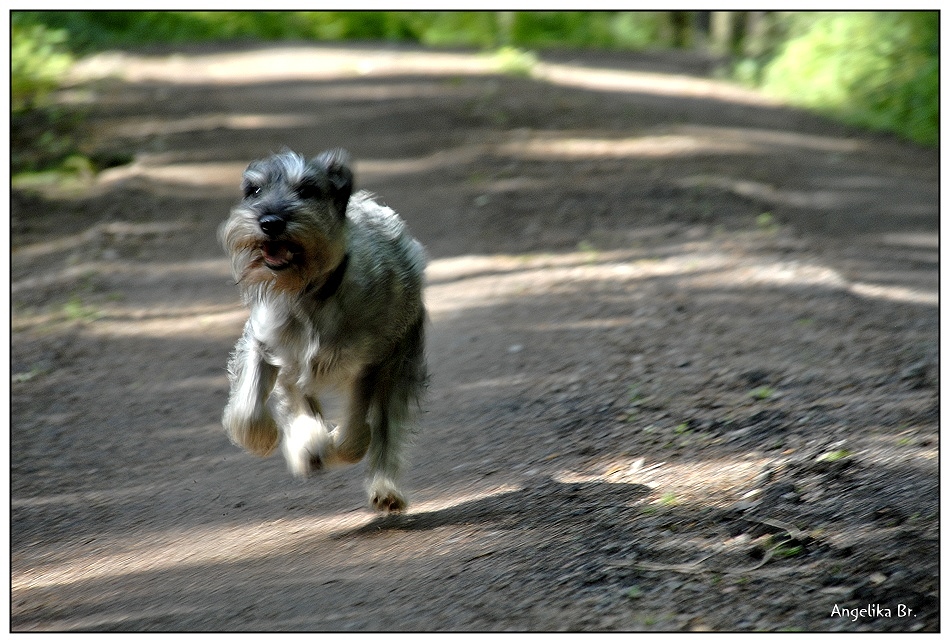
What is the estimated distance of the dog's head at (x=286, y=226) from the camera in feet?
17.3

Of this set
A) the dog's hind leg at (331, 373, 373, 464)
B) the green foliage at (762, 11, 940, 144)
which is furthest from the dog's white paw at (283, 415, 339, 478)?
the green foliage at (762, 11, 940, 144)

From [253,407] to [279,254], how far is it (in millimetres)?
949

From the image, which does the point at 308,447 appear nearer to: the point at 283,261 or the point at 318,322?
the point at 318,322

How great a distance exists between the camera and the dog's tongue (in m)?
5.28

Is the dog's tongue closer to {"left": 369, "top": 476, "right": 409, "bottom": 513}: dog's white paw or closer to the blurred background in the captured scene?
{"left": 369, "top": 476, "right": 409, "bottom": 513}: dog's white paw

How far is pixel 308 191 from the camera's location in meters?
5.37

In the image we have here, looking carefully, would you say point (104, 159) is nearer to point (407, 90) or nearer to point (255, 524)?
point (407, 90)

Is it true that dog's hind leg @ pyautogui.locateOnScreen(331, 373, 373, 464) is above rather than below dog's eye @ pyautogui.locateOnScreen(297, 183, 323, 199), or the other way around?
below

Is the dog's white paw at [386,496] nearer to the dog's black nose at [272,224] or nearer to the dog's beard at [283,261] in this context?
the dog's beard at [283,261]

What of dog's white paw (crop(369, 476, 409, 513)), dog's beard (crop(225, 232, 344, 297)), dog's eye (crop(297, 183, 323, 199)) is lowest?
dog's white paw (crop(369, 476, 409, 513))

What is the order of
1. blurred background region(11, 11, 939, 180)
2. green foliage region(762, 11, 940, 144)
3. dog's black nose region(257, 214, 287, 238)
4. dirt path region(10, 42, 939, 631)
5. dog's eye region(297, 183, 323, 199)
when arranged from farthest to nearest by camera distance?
green foliage region(762, 11, 940, 144), blurred background region(11, 11, 939, 180), dog's eye region(297, 183, 323, 199), dog's black nose region(257, 214, 287, 238), dirt path region(10, 42, 939, 631)

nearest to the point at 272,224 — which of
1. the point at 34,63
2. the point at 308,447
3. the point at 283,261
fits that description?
the point at 283,261

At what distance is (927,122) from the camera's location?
1742cm

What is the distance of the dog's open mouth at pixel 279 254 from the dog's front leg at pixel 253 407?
654mm
